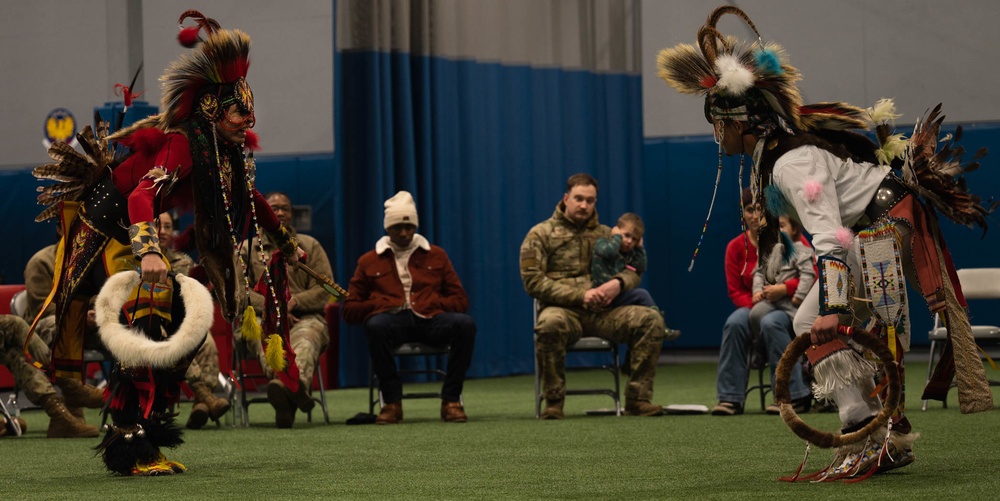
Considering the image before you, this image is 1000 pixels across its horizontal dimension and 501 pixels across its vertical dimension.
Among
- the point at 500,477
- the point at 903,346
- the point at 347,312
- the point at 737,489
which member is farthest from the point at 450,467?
the point at 347,312

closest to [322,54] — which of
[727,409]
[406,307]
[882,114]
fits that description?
[406,307]

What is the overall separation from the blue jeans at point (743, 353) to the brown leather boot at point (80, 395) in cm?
309

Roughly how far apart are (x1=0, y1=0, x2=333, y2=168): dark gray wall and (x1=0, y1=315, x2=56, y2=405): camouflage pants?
5.92 m

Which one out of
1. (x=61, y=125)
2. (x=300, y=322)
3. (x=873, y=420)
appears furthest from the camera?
(x=61, y=125)

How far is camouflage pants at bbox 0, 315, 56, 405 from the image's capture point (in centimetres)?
641

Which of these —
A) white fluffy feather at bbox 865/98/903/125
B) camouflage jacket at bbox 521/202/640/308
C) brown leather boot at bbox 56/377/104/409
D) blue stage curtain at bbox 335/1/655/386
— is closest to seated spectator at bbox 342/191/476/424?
camouflage jacket at bbox 521/202/640/308

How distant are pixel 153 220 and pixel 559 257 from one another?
126 inches

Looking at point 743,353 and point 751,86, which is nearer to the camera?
point 751,86

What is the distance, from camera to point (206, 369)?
23.2ft

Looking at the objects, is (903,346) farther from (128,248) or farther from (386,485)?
(128,248)

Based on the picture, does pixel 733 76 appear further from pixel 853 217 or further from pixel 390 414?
pixel 390 414

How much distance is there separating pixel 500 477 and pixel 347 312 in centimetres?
315

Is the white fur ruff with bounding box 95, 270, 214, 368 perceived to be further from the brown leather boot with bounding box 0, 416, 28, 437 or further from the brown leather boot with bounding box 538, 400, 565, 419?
the brown leather boot with bounding box 538, 400, 565, 419

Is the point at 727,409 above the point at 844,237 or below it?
below
